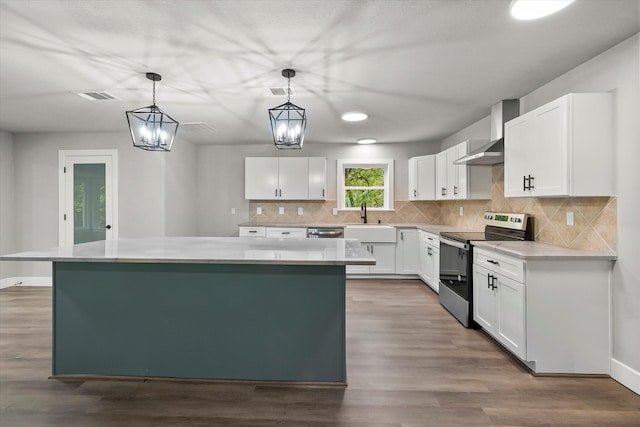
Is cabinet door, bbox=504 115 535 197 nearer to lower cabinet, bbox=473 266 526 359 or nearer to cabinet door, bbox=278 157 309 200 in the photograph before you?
lower cabinet, bbox=473 266 526 359

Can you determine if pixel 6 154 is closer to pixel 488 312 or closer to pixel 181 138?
pixel 181 138

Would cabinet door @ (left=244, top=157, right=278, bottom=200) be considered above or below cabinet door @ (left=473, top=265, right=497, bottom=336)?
above

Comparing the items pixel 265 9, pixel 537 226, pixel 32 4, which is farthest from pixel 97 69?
pixel 537 226

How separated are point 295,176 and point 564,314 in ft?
13.9

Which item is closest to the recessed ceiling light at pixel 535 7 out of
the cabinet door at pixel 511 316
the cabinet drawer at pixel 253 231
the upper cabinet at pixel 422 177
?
the cabinet door at pixel 511 316

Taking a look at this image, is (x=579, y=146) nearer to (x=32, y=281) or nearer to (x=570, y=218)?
(x=570, y=218)

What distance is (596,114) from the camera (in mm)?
2453

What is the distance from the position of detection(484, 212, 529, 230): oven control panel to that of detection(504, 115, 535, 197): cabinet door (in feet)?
1.22

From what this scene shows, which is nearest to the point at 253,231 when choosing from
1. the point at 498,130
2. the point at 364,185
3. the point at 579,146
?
the point at 364,185

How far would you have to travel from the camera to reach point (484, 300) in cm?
319

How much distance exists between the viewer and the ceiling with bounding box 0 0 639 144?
198cm

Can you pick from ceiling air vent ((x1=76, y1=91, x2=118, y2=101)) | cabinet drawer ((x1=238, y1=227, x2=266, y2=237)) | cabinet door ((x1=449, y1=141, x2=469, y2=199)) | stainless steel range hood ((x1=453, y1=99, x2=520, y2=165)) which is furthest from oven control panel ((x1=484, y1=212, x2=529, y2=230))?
ceiling air vent ((x1=76, y1=91, x2=118, y2=101))

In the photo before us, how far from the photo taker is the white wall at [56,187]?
17.1ft

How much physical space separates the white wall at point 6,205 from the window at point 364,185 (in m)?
5.12
